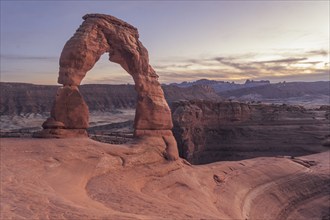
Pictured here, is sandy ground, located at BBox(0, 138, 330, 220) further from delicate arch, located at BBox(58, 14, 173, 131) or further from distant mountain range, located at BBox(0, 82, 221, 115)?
distant mountain range, located at BBox(0, 82, 221, 115)

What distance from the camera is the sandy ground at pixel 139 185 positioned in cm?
826

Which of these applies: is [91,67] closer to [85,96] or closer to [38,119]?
[38,119]

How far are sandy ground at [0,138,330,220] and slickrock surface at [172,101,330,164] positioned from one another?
476 inches

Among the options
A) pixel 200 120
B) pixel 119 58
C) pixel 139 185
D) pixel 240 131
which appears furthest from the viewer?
pixel 240 131

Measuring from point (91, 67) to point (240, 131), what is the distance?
24101 millimetres

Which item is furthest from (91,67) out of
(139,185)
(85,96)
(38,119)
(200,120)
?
(85,96)

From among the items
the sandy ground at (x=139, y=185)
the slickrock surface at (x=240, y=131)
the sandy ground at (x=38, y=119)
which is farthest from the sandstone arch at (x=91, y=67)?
the sandy ground at (x=38, y=119)

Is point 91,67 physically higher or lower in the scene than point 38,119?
higher

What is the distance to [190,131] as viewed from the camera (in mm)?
34281

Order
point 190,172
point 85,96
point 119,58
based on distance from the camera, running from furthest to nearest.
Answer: point 85,96
point 119,58
point 190,172

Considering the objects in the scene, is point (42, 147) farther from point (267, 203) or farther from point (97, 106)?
point (97, 106)

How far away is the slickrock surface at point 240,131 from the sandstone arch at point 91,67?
1682 centimetres

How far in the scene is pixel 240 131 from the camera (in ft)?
121

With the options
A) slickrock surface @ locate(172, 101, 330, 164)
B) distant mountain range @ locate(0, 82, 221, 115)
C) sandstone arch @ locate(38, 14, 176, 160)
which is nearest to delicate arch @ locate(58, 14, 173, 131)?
sandstone arch @ locate(38, 14, 176, 160)
